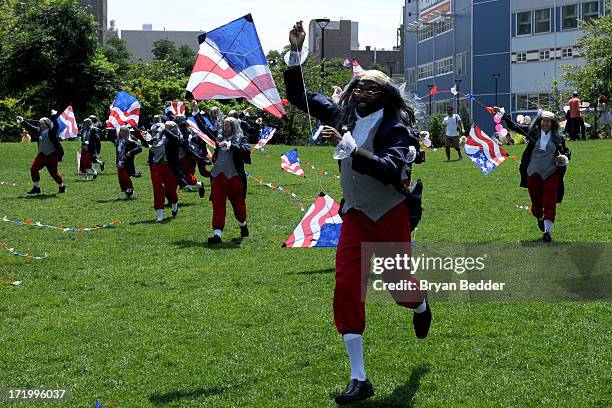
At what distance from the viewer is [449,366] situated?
20.5ft

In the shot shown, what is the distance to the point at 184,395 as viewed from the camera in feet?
19.1

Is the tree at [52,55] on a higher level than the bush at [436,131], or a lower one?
higher

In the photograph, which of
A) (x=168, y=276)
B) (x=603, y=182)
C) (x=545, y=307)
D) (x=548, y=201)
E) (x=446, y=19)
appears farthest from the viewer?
(x=446, y=19)

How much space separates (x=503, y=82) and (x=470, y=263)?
52056 mm

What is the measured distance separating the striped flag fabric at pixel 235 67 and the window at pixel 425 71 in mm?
66042

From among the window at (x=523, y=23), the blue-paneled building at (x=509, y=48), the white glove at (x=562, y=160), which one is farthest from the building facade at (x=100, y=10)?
the white glove at (x=562, y=160)

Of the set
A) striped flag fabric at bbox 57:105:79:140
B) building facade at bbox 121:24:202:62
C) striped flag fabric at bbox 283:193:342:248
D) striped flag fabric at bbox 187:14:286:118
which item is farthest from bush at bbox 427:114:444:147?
building facade at bbox 121:24:202:62

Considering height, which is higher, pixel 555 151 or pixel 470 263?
pixel 555 151

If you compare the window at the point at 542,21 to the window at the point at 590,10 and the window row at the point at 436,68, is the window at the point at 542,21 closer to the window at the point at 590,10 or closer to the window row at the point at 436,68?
the window at the point at 590,10

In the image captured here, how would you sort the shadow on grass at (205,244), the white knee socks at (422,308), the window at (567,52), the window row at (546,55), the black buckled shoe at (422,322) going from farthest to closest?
1. the window row at (546,55)
2. the window at (567,52)
3. the shadow on grass at (205,244)
4. the black buckled shoe at (422,322)
5. the white knee socks at (422,308)

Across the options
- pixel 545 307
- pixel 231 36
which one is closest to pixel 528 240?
pixel 545 307

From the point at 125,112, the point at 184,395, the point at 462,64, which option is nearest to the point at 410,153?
the point at 184,395

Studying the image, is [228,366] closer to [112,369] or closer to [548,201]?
[112,369]

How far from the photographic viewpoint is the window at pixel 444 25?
67188 mm
